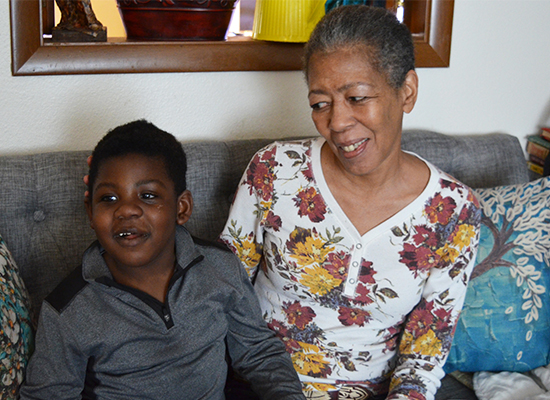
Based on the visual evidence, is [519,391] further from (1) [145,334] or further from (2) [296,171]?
(1) [145,334]

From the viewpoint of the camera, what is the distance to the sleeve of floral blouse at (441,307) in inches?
56.1

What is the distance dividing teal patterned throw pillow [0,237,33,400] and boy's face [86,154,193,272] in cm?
20

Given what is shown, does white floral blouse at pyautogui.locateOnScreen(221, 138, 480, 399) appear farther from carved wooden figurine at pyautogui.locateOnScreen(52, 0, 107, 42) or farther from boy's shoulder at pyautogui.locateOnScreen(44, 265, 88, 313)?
carved wooden figurine at pyautogui.locateOnScreen(52, 0, 107, 42)

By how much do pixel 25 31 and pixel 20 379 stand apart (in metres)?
0.91

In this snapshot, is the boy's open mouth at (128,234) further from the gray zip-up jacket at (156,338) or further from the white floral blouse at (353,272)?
the white floral blouse at (353,272)

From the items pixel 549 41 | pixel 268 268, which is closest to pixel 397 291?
pixel 268 268

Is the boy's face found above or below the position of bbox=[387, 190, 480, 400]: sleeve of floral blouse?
above

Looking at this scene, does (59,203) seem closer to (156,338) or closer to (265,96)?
(156,338)

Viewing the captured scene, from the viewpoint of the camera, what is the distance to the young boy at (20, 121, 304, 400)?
1198mm

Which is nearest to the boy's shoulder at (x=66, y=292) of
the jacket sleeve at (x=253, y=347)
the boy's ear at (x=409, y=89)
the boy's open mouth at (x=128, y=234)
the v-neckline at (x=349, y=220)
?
the boy's open mouth at (x=128, y=234)

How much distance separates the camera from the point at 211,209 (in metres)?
1.67

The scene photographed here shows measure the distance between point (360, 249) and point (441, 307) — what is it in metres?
0.25

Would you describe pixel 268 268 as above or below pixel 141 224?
below

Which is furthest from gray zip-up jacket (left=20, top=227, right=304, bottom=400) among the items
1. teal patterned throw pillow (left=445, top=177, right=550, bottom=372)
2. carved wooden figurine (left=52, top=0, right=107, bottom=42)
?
carved wooden figurine (left=52, top=0, right=107, bottom=42)
